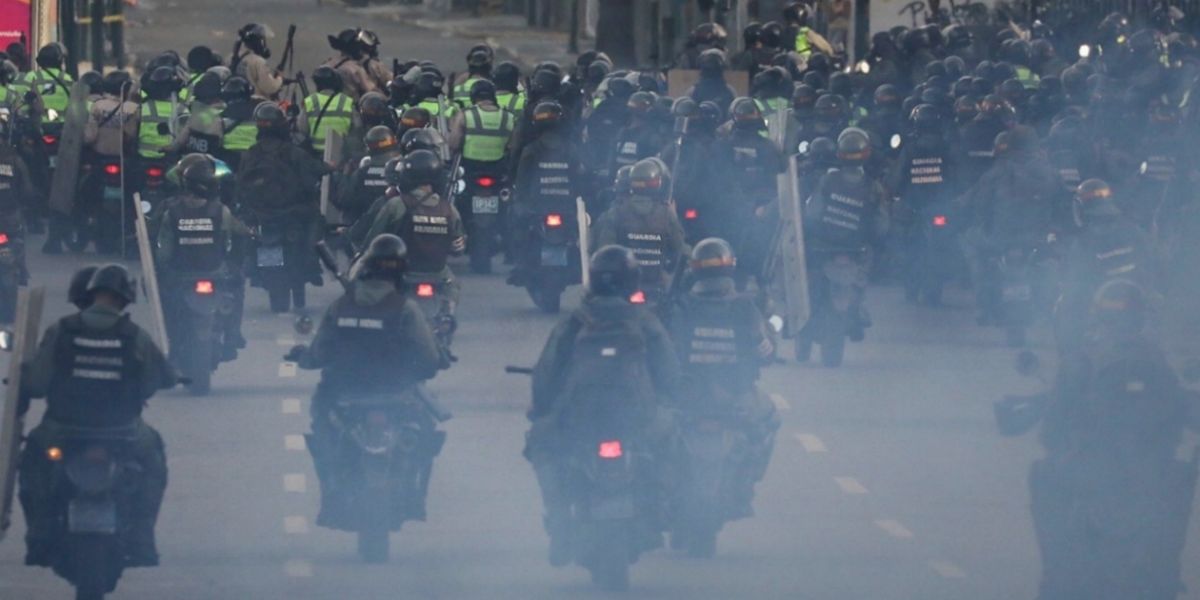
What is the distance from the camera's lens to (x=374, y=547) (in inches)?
597

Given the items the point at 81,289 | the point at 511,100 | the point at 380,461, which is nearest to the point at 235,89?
the point at 511,100

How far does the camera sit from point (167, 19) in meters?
68.2

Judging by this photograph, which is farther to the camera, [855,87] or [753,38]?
[753,38]

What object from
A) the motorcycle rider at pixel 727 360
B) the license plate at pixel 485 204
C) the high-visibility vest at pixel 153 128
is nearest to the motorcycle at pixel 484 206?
the license plate at pixel 485 204

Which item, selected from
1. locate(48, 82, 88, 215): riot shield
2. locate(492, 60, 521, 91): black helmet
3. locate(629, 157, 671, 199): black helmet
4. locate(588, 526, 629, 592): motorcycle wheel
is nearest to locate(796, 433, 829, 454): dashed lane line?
locate(629, 157, 671, 199): black helmet

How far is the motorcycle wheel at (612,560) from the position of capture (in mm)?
14047

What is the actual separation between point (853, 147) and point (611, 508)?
30.1 feet

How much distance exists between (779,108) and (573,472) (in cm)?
1569

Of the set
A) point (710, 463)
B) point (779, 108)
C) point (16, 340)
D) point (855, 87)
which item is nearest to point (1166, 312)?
point (779, 108)

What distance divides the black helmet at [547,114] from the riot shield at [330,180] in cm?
175

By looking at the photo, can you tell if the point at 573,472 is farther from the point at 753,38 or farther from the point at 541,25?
the point at 541,25

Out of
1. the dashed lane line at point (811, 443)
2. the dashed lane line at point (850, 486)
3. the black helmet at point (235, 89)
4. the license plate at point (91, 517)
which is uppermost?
the black helmet at point (235, 89)

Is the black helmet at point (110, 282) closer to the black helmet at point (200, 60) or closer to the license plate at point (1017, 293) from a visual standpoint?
the license plate at point (1017, 293)

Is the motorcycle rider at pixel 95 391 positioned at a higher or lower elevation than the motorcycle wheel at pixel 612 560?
higher
